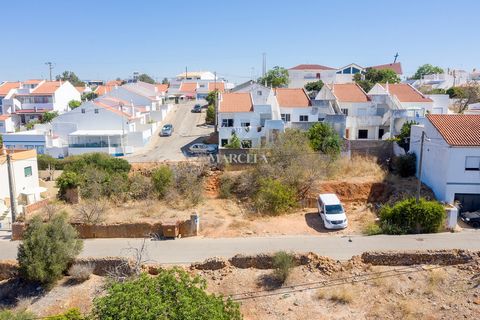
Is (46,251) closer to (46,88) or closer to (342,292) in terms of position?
(342,292)

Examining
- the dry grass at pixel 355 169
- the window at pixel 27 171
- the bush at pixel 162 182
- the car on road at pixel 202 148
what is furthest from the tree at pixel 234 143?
the window at pixel 27 171

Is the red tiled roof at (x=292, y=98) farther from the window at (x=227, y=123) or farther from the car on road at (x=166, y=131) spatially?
the car on road at (x=166, y=131)

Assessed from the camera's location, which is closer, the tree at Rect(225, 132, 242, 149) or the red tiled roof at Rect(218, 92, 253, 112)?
the tree at Rect(225, 132, 242, 149)

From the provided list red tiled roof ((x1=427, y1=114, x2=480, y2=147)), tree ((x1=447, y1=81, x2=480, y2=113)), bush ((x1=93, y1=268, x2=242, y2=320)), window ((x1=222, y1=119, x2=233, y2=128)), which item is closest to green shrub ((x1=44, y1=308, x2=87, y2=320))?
bush ((x1=93, y1=268, x2=242, y2=320))

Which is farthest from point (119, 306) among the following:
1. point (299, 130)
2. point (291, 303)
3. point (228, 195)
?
point (299, 130)

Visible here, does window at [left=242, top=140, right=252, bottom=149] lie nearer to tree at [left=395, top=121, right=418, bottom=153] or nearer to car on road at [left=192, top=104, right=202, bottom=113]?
tree at [left=395, top=121, right=418, bottom=153]
